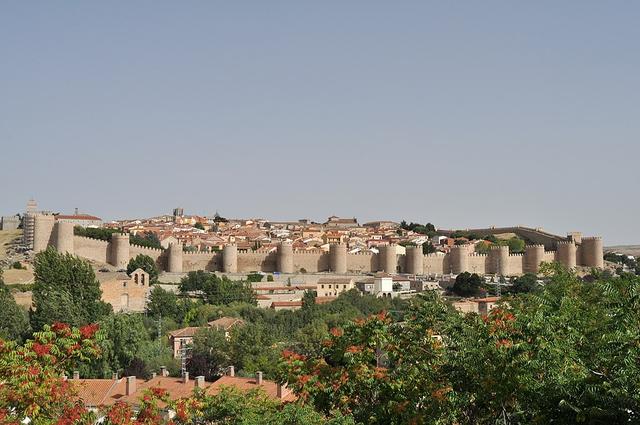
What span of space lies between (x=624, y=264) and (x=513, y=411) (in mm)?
54252

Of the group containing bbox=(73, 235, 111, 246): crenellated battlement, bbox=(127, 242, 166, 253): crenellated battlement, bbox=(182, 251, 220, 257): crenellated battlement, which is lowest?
bbox=(182, 251, 220, 257): crenellated battlement

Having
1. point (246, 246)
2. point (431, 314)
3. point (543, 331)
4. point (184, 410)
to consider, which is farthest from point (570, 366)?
point (246, 246)

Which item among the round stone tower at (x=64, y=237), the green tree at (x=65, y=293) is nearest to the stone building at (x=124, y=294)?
the green tree at (x=65, y=293)

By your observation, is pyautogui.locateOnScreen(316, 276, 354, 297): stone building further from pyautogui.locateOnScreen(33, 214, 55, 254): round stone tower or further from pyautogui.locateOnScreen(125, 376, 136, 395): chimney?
pyautogui.locateOnScreen(125, 376, 136, 395): chimney

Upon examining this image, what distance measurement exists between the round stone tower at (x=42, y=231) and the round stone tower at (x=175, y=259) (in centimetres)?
643

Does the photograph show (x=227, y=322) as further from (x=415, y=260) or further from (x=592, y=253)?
(x=592, y=253)

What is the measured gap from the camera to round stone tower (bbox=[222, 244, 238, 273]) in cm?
4803

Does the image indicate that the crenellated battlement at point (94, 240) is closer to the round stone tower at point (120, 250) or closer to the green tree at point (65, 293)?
the round stone tower at point (120, 250)

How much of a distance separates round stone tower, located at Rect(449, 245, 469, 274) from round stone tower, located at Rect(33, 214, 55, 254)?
22.9 m

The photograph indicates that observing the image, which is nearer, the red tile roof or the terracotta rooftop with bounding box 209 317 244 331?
the red tile roof

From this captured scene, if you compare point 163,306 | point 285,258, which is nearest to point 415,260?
point 285,258

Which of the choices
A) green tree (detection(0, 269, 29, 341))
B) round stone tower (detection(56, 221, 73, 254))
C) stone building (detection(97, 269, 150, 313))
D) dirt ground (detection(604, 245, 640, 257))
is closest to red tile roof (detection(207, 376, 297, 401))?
green tree (detection(0, 269, 29, 341))

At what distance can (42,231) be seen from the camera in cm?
4566

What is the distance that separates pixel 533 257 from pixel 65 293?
3180 centimetres
